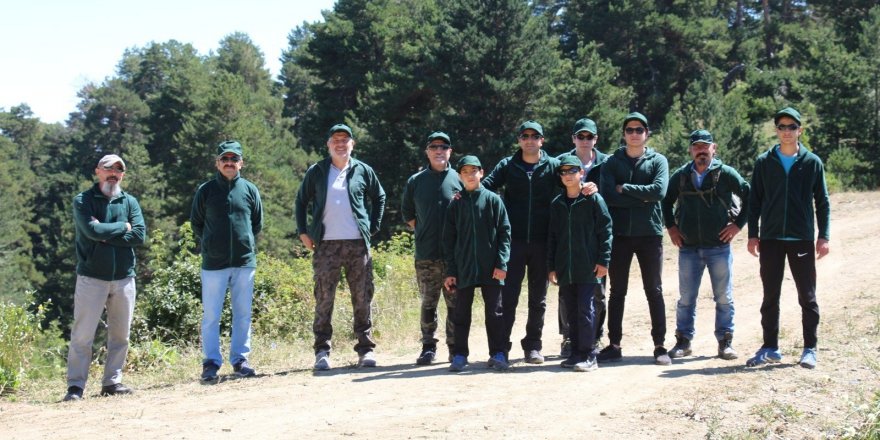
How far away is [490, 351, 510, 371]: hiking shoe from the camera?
756cm

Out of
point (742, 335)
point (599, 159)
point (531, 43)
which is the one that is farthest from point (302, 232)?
point (531, 43)

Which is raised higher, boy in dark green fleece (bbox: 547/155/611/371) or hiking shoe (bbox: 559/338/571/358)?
boy in dark green fleece (bbox: 547/155/611/371)

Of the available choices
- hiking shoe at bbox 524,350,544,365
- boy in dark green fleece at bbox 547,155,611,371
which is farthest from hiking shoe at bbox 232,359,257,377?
boy in dark green fleece at bbox 547,155,611,371

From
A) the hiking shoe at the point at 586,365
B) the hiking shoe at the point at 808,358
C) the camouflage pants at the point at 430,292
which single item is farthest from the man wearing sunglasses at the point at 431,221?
the hiking shoe at the point at 808,358

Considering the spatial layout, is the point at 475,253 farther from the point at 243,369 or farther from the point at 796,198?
the point at 796,198

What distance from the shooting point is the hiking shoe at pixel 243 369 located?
7867 millimetres

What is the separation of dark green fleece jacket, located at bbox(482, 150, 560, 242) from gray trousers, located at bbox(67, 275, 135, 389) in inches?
137

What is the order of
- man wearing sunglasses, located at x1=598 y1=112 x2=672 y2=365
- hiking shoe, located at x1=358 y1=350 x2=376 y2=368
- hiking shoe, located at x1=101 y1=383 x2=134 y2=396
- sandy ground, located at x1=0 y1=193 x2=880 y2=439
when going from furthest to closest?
1. hiking shoe, located at x1=358 y1=350 x2=376 y2=368
2. man wearing sunglasses, located at x1=598 y1=112 x2=672 y2=365
3. hiking shoe, located at x1=101 y1=383 x2=134 y2=396
4. sandy ground, located at x1=0 y1=193 x2=880 y2=439

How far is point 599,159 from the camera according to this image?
8.13 m

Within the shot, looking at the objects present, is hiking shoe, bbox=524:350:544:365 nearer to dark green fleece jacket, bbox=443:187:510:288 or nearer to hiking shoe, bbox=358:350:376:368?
dark green fleece jacket, bbox=443:187:510:288

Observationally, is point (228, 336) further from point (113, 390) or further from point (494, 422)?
point (494, 422)

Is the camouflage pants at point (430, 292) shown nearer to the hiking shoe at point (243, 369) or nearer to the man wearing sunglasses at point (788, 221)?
the hiking shoe at point (243, 369)

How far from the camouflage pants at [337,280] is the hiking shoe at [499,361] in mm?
1302

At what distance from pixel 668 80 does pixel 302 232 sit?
38.7 metres
